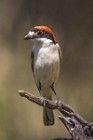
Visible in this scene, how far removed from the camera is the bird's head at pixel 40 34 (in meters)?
7.09

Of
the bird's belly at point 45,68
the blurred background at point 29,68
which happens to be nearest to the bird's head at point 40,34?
the bird's belly at point 45,68

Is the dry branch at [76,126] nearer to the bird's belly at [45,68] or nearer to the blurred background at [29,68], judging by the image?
the bird's belly at [45,68]

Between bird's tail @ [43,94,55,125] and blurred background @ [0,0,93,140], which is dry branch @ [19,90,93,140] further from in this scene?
blurred background @ [0,0,93,140]

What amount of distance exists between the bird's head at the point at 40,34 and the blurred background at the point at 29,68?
2.33m

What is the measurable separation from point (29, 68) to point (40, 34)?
3.45 m

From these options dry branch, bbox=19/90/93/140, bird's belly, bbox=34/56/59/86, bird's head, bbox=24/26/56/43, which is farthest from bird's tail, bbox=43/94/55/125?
dry branch, bbox=19/90/93/140

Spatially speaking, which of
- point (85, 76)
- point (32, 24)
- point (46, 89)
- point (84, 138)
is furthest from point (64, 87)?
point (84, 138)

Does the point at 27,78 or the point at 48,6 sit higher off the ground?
the point at 48,6

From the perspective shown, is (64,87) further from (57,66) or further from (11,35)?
(57,66)

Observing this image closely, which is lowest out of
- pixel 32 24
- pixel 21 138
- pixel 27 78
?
pixel 21 138

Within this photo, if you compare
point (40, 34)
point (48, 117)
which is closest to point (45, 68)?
point (40, 34)

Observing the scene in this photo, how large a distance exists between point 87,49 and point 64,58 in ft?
1.43

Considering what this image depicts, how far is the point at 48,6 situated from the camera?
10969mm

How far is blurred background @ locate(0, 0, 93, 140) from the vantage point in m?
9.74
